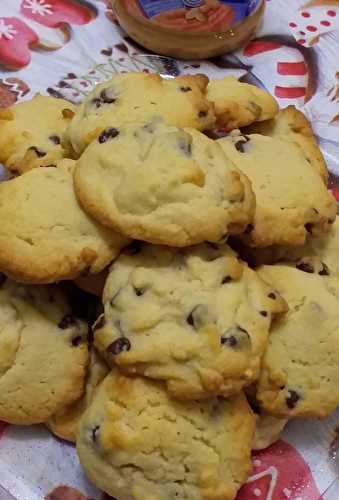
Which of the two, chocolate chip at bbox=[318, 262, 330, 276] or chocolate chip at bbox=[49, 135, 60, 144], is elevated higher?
chocolate chip at bbox=[49, 135, 60, 144]

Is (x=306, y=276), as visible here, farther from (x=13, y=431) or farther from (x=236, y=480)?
(x=13, y=431)

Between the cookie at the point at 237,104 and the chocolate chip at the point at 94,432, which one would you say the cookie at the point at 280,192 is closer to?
the cookie at the point at 237,104

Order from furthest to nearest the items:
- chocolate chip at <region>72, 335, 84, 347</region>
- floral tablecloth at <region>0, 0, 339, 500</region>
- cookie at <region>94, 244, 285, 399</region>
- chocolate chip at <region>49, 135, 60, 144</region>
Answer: floral tablecloth at <region>0, 0, 339, 500</region> → chocolate chip at <region>49, 135, 60, 144</region> → chocolate chip at <region>72, 335, 84, 347</region> → cookie at <region>94, 244, 285, 399</region>

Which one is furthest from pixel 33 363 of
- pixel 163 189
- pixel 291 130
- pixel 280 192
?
pixel 291 130

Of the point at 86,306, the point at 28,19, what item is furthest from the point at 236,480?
the point at 28,19

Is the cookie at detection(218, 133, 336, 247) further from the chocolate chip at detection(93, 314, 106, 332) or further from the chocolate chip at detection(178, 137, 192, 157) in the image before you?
the chocolate chip at detection(93, 314, 106, 332)

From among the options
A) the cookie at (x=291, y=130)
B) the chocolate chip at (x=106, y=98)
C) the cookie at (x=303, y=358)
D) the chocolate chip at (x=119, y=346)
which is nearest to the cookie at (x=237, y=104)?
the cookie at (x=291, y=130)

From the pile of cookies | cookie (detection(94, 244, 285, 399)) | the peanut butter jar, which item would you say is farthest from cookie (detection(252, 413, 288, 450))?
the peanut butter jar
